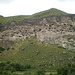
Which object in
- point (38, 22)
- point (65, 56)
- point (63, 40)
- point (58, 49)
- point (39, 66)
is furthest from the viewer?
point (38, 22)

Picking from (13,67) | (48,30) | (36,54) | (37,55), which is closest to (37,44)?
(36,54)

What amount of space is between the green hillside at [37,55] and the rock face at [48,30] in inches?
215

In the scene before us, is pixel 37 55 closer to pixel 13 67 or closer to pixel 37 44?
pixel 37 44

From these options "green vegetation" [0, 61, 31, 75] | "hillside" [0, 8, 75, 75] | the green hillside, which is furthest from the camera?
the green hillside

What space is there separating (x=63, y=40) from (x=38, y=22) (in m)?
25.9

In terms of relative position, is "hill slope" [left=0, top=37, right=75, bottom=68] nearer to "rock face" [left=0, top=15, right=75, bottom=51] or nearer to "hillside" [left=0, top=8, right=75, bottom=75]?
"hillside" [left=0, top=8, right=75, bottom=75]

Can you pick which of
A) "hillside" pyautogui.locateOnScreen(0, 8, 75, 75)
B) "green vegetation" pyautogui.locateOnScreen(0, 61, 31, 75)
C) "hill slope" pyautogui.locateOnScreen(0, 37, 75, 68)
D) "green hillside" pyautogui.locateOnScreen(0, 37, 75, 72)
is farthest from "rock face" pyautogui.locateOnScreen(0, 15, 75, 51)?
"green vegetation" pyautogui.locateOnScreen(0, 61, 31, 75)

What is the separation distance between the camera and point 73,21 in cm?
10269

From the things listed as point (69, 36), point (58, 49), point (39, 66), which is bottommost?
point (39, 66)

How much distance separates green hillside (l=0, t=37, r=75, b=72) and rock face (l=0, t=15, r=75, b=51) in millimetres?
5453

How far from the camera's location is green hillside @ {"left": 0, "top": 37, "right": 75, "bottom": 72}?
76.3 metres

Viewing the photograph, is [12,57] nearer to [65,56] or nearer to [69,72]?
[65,56]

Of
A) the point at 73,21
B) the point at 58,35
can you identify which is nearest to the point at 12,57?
the point at 58,35

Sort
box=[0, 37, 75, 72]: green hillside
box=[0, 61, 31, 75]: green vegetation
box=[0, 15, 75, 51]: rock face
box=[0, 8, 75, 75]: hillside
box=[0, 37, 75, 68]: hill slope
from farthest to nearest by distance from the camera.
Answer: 1. box=[0, 15, 75, 51]: rock face
2. box=[0, 37, 75, 68]: hill slope
3. box=[0, 37, 75, 72]: green hillside
4. box=[0, 8, 75, 75]: hillside
5. box=[0, 61, 31, 75]: green vegetation
